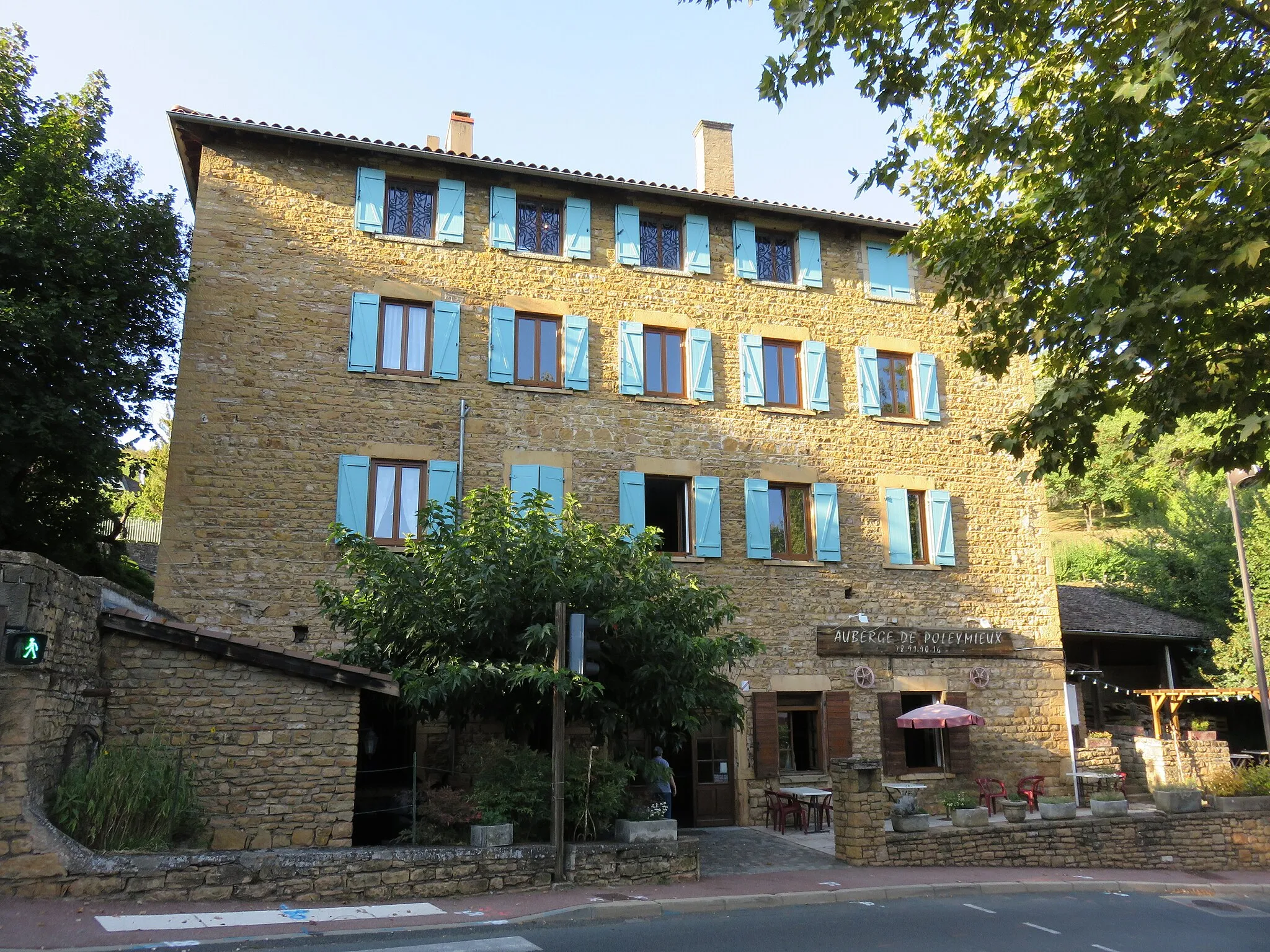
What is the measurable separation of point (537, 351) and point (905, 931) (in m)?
10.5

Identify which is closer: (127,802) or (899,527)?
(127,802)

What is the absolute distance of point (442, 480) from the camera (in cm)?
1477

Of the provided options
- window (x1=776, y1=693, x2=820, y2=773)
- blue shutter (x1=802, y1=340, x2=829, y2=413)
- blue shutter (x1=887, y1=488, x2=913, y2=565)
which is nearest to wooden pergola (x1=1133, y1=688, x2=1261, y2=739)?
blue shutter (x1=887, y1=488, x2=913, y2=565)

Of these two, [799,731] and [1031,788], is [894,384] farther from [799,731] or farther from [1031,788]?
[1031,788]

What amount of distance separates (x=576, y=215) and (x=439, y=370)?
3842 mm

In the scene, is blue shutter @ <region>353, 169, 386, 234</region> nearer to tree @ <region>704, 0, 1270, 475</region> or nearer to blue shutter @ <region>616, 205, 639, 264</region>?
blue shutter @ <region>616, 205, 639, 264</region>

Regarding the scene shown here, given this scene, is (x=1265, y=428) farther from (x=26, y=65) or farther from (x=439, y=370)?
(x=26, y=65)

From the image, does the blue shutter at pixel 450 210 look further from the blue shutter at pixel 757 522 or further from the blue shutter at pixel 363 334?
the blue shutter at pixel 757 522

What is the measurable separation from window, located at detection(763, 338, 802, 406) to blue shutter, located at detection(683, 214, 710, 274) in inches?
70.4

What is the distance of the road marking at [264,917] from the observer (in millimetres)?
7379

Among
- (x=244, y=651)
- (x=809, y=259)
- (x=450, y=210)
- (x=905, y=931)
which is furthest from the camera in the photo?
(x=809, y=259)

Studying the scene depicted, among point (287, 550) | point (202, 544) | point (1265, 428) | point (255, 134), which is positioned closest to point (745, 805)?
point (287, 550)

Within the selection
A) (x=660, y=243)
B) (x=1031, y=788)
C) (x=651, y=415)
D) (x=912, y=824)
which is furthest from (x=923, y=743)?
(x=660, y=243)

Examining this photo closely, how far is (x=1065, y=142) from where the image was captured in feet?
27.9
